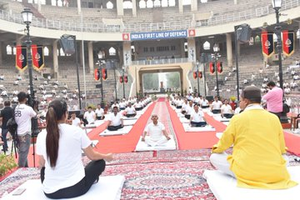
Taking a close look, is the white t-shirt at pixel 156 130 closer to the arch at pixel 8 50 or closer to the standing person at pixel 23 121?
the standing person at pixel 23 121

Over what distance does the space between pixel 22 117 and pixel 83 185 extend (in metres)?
3.41

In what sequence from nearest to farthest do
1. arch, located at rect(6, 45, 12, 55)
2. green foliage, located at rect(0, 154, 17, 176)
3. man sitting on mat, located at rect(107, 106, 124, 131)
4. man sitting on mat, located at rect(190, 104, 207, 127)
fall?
green foliage, located at rect(0, 154, 17, 176) → man sitting on mat, located at rect(190, 104, 207, 127) → man sitting on mat, located at rect(107, 106, 124, 131) → arch, located at rect(6, 45, 12, 55)

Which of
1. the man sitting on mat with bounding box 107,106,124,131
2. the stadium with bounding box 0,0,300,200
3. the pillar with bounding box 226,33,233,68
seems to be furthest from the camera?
the pillar with bounding box 226,33,233,68

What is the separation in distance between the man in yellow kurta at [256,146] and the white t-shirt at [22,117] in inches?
178

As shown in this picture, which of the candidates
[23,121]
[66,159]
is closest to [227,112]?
[23,121]

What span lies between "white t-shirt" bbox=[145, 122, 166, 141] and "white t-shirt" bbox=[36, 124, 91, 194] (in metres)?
4.97

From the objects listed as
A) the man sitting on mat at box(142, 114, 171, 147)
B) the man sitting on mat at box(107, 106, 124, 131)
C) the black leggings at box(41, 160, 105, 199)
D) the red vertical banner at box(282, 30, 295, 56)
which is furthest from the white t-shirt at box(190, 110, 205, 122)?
the black leggings at box(41, 160, 105, 199)

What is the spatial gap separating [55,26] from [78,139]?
4161 centimetres

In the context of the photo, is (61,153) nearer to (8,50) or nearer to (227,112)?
(227,112)

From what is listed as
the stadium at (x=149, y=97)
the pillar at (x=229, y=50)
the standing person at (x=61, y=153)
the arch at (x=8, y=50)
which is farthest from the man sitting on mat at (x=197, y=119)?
the arch at (x=8, y=50)

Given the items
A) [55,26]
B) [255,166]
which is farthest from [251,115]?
[55,26]

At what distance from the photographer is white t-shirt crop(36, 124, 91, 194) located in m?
4.10

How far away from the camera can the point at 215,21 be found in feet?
155

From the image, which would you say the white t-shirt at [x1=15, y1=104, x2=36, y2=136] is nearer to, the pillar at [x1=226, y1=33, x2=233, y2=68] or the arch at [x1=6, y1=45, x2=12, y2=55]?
the arch at [x1=6, y1=45, x2=12, y2=55]
